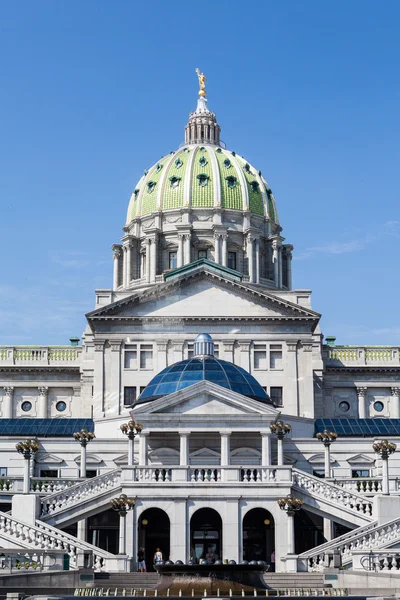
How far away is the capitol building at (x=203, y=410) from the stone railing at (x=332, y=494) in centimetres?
9

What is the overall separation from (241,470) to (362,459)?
1872 cm

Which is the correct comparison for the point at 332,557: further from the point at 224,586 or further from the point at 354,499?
the point at 224,586

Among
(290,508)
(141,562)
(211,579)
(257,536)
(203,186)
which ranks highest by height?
(203,186)

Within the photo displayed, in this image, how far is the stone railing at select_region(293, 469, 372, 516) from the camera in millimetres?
64438

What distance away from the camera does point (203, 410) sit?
74.3m

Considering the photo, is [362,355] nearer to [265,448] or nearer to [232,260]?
[232,260]

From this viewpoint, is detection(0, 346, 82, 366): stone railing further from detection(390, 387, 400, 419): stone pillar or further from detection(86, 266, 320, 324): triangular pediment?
detection(390, 387, 400, 419): stone pillar

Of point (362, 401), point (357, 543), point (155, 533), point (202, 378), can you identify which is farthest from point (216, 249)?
point (357, 543)

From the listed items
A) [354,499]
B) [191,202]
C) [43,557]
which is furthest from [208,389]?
[191,202]

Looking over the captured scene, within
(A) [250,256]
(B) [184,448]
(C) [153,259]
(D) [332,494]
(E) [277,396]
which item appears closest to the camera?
(D) [332,494]

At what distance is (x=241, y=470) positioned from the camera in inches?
2623

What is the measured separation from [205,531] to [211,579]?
1189 inches

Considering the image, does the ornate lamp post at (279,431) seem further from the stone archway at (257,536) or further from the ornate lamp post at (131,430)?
the ornate lamp post at (131,430)

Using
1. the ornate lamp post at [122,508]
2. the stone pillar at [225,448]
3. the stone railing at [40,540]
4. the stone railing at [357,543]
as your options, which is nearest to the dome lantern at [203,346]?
the stone pillar at [225,448]
